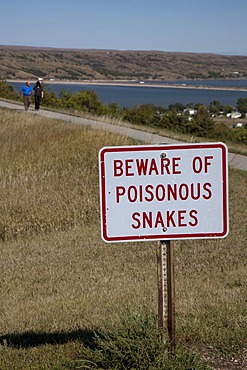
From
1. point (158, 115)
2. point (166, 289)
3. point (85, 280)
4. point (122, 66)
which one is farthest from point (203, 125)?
point (122, 66)

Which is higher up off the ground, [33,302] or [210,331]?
[210,331]

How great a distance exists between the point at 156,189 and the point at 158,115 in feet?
89.6

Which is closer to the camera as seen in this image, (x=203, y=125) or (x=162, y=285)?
(x=162, y=285)

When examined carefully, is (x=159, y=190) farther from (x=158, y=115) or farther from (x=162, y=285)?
(x=158, y=115)

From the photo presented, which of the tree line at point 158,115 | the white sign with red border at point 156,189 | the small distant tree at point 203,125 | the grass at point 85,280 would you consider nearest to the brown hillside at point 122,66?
the tree line at point 158,115

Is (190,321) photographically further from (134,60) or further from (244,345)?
(134,60)

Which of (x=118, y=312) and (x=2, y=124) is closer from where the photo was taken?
(x=118, y=312)

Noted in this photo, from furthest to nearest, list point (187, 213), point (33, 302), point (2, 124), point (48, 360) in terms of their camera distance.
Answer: point (2, 124)
point (33, 302)
point (48, 360)
point (187, 213)

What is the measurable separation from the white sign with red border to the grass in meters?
0.56

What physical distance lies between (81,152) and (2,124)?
437 centimetres

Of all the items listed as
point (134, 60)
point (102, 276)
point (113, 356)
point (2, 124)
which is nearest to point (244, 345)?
point (113, 356)

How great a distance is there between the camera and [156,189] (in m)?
3.61

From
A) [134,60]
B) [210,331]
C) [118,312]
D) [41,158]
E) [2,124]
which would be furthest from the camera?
[134,60]

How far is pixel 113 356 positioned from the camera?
368 cm
